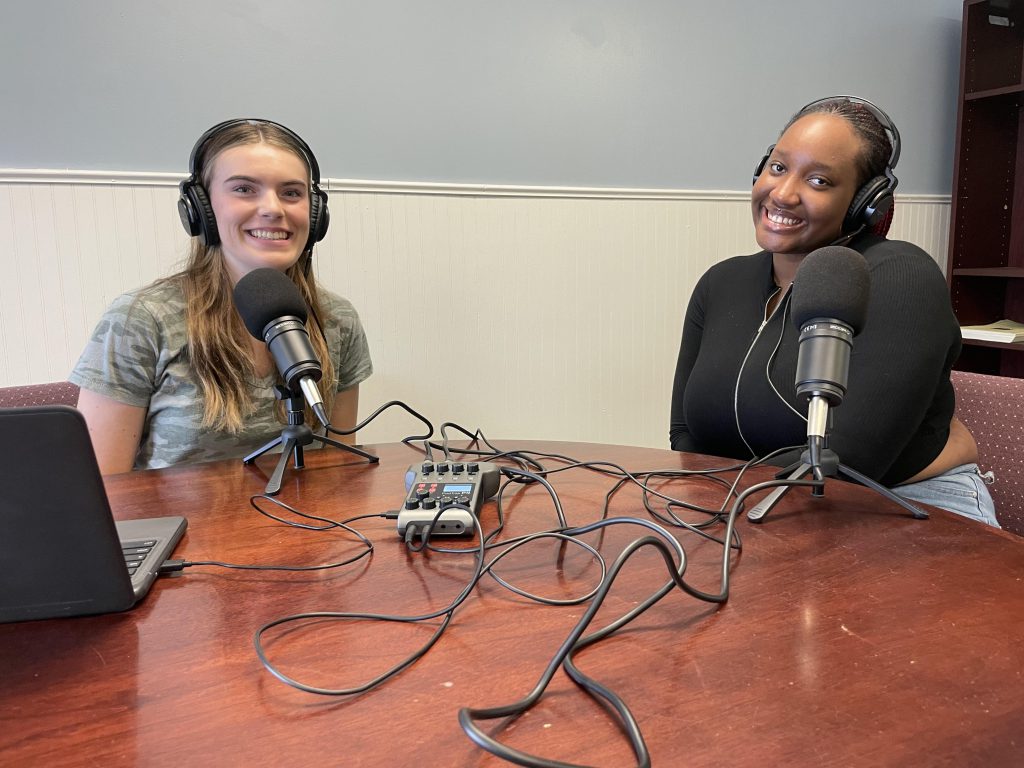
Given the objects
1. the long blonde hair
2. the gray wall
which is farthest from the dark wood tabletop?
the gray wall

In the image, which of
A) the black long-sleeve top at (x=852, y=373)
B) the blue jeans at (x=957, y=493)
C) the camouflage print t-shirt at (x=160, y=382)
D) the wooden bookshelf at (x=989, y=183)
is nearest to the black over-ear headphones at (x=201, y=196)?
the camouflage print t-shirt at (x=160, y=382)

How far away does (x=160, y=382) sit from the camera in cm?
130

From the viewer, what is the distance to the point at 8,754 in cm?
45

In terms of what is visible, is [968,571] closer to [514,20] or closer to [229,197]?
[229,197]

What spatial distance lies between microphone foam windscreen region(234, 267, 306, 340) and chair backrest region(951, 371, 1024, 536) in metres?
1.13

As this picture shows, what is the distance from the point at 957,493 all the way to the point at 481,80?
1695mm

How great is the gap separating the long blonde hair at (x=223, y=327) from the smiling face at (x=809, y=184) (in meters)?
0.87

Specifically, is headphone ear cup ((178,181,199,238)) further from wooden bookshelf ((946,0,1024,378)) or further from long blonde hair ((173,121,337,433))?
wooden bookshelf ((946,0,1024,378))

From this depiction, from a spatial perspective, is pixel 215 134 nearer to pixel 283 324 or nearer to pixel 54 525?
pixel 283 324

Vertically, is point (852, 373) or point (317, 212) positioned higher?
point (317, 212)

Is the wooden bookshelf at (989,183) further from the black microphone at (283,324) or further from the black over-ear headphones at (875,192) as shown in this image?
the black microphone at (283,324)

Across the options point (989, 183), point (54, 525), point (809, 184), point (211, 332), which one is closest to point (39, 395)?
point (211, 332)

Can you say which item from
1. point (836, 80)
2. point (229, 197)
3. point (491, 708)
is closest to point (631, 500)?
point (491, 708)

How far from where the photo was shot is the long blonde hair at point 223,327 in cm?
128
